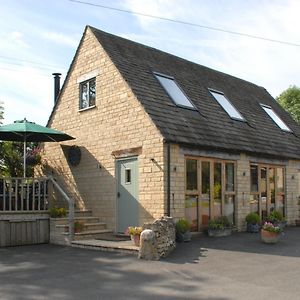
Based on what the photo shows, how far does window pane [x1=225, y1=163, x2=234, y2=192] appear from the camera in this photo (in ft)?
47.3

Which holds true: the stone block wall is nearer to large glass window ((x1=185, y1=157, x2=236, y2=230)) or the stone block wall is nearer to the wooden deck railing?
large glass window ((x1=185, y1=157, x2=236, y2=230))

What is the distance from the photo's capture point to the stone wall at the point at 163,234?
32.2 ft

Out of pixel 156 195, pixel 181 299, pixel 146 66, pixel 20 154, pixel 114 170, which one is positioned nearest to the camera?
pixel 181 299

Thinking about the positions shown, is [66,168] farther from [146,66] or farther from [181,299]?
[181,299]

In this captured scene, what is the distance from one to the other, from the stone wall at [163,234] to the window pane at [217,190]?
12.0ft

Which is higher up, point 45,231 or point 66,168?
point 66,168

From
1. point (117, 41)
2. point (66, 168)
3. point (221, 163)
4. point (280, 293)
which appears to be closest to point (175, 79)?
point (117, 41)

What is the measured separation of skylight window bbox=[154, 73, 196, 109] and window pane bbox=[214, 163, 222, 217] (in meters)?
2.18

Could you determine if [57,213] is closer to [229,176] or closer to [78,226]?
[78,226]

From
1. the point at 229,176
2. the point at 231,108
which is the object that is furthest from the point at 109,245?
the point at 231,108

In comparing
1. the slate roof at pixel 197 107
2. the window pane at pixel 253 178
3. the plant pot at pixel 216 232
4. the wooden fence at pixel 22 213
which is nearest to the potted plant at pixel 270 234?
the plant pot at pixel 216 232

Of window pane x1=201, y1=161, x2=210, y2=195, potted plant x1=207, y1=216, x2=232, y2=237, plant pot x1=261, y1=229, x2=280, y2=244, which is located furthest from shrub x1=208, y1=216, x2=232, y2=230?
plant pot x1=261, y1=229, x2=280, y2=244

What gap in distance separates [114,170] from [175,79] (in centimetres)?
433

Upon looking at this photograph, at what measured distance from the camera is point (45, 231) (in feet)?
42.2
